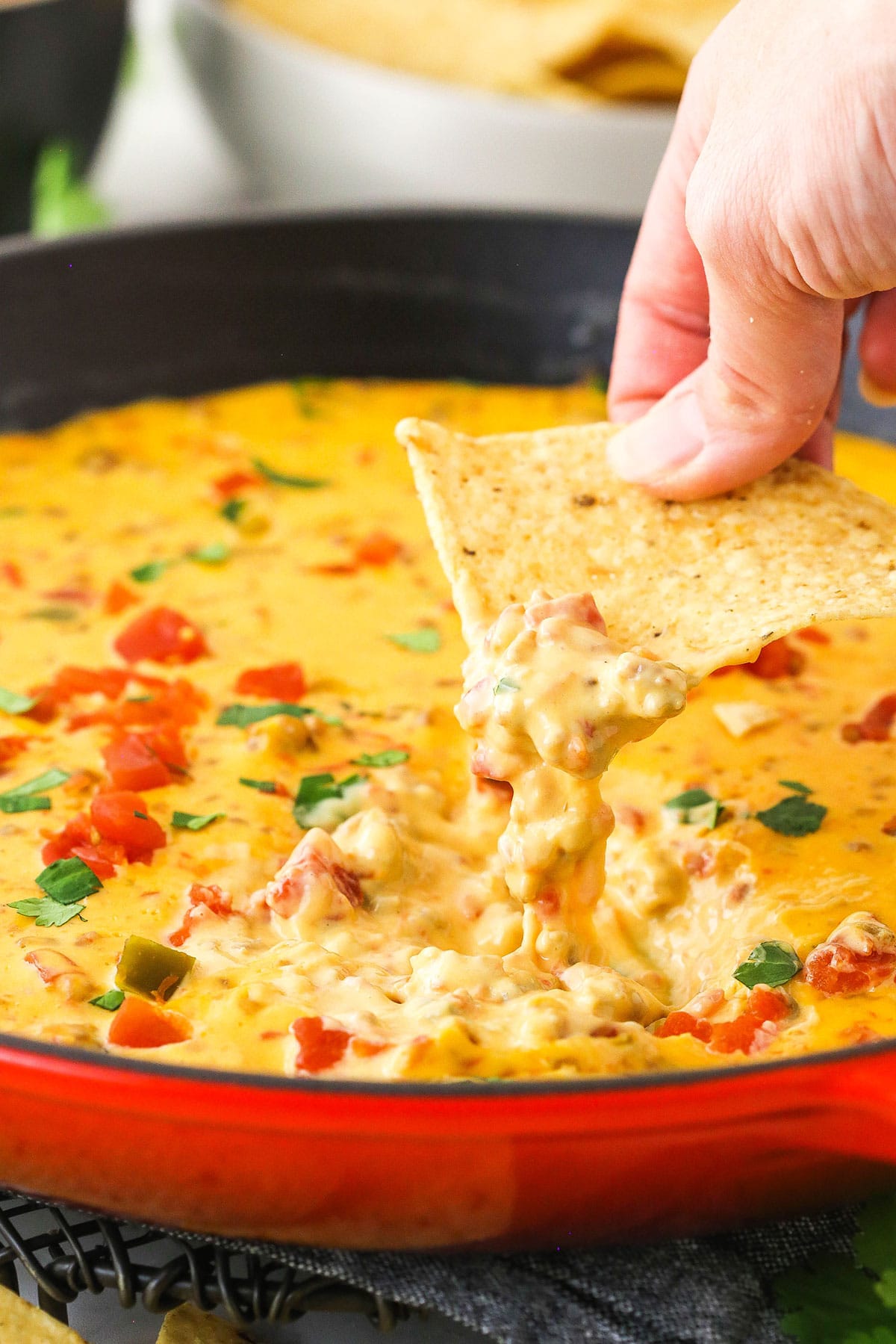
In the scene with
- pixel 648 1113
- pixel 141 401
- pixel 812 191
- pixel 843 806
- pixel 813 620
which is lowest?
pixel 141 401

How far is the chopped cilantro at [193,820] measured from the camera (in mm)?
2609

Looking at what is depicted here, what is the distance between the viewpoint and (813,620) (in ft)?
7.25

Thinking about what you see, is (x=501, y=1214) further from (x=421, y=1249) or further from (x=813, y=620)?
(x=813, y=620)

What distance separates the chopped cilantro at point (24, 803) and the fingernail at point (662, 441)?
111 cm

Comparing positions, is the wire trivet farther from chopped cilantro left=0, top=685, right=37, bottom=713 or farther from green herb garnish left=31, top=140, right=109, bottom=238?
green herb garnish left=31, top=140, right=109, bottom=238

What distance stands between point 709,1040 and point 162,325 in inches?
108

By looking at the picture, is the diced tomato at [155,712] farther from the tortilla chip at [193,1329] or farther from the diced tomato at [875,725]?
the diced tomato at [875,725]

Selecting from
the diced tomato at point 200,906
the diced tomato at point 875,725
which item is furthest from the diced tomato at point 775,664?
the diced tomato at point 200,906

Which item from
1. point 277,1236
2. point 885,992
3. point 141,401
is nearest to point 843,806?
point 885,992

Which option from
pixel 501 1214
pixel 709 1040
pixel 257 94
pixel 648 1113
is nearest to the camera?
pixel 648 1113

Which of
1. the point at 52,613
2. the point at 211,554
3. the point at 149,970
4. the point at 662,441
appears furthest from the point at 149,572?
the point at 149,970

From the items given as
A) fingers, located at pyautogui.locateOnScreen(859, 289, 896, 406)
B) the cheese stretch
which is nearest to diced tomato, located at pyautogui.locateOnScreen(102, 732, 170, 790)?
the cheese stretch

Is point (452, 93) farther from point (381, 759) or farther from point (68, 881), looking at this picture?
point (68, 881)

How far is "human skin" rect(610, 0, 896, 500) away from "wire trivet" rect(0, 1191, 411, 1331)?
4.39ft
